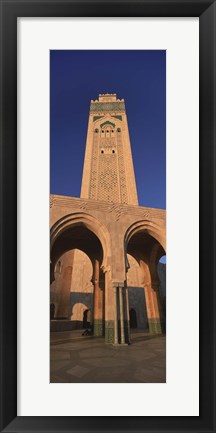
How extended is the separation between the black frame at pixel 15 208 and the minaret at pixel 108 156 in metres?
17.7

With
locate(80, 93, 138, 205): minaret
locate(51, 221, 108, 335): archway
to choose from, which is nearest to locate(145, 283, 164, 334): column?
locate(51, 221, 108, 335): archway

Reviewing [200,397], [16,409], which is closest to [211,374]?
[200,397]

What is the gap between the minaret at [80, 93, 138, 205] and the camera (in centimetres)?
2119

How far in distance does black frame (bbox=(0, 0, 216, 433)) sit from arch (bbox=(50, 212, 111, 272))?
288 inches

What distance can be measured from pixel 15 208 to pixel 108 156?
20139 mm

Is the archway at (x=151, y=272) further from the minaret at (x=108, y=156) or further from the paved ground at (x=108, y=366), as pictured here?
the minaret at (x=108, y=156)

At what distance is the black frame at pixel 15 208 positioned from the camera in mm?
2758

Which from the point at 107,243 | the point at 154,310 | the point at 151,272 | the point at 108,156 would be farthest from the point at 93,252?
the point at 108,156

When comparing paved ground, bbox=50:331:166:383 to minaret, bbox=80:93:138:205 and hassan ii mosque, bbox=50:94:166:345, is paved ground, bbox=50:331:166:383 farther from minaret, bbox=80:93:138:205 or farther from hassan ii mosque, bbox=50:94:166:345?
minaret, bbox=80:93:138:205

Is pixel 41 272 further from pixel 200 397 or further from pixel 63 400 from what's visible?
pixel 200 397

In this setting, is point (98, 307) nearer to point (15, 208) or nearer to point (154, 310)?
point (154, 310)

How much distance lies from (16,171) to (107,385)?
2197 mm

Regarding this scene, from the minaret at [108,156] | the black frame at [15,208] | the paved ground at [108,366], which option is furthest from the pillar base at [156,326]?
the black frame at [15,208]

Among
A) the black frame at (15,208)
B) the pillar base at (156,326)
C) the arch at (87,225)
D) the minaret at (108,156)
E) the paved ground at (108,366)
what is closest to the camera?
the black frame at (15,208)
